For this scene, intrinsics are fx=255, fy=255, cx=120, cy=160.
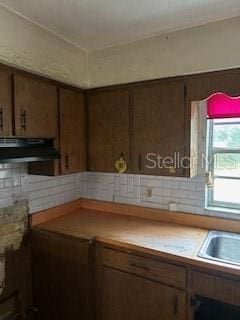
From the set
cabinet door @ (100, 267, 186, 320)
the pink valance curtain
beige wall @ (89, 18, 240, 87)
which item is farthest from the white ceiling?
cabinet door @ (100, 267, 186, 320)

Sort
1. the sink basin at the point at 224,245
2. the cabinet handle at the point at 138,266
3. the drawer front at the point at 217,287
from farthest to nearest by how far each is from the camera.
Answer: the sink basin at the point at 224,245, the cabinet handle at the point at 138,266, the drawer front at the point at 217,287

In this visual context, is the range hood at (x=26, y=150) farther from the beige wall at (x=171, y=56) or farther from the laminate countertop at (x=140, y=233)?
the beige wall at (x=171, y=56)

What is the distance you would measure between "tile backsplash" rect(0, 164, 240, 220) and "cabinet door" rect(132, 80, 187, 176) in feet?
0.97

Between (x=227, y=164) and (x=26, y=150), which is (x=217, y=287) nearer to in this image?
(x=227, y=164)

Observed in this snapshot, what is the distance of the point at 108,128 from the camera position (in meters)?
2.12

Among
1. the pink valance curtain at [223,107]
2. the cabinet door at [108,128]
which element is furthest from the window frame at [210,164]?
the cabinet door at [108,128]

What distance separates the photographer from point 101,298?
1812mm

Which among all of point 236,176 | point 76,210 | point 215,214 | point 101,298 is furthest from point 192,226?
point 76,210

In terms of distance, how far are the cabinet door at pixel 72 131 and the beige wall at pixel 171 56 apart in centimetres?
25

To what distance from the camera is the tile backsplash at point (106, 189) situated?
1980 mm

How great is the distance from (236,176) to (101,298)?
137 cm

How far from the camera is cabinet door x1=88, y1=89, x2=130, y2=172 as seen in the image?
2.04 m

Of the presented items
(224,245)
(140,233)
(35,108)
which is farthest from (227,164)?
(35,108)

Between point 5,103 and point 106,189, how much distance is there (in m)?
1.25
